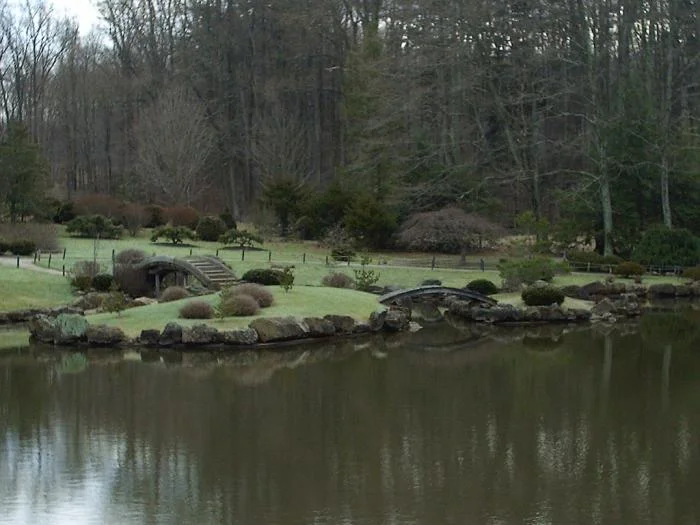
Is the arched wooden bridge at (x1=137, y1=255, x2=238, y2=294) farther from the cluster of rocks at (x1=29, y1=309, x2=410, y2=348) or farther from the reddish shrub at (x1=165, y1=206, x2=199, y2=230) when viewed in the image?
the reddish shrub at (x1=165, y1=206, x2=199, y2=230)

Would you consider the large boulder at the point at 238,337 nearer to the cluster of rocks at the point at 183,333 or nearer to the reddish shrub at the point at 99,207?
the cluster of rocks at the point at 183,333

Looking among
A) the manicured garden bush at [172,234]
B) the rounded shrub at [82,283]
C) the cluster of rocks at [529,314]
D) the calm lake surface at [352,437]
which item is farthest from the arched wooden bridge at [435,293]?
the manicured garden bush at [172,234]

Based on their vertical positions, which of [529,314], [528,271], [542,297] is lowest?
[529,314]

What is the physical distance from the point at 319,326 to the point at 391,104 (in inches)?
942

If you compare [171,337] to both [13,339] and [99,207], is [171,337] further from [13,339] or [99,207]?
[99,207]

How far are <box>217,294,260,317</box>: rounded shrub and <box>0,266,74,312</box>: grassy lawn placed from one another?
7.62 m

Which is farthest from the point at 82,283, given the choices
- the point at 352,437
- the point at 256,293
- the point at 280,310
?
the point at 352,437

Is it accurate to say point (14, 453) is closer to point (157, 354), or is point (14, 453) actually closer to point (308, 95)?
point (157, 354)

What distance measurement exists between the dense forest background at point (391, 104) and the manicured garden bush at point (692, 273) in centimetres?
368

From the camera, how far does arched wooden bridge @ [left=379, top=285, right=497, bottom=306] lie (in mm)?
31234

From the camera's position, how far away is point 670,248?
131 ft

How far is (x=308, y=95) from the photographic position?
200 ft

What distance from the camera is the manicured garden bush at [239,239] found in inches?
1718

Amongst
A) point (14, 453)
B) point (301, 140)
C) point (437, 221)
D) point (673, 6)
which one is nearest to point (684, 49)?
point (673, 6)
